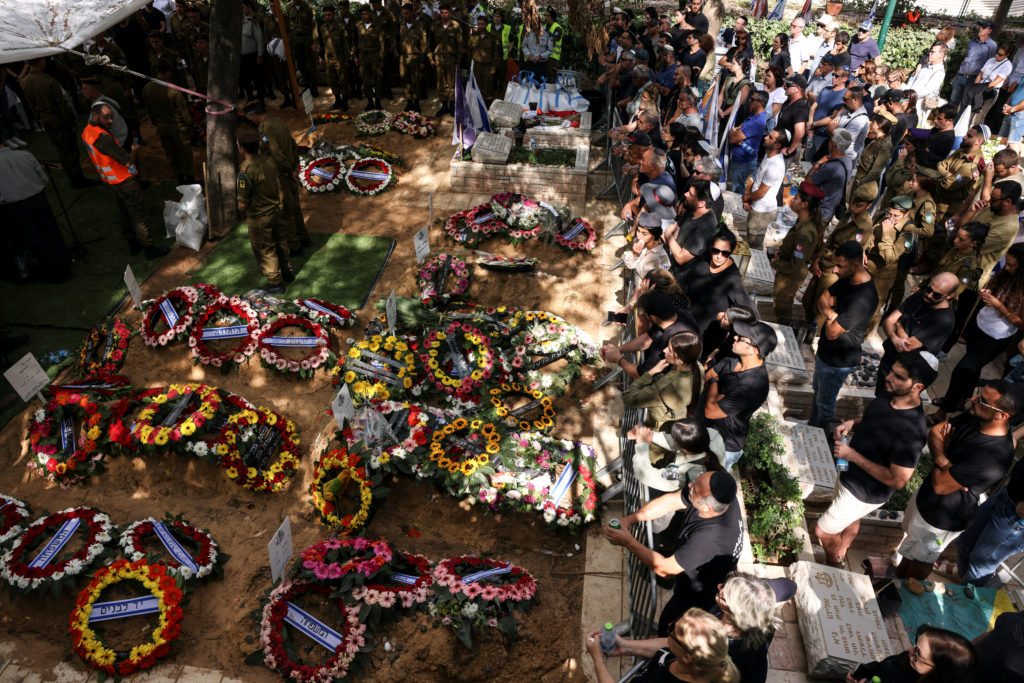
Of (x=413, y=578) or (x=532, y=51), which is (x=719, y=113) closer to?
(x=532, y=51)

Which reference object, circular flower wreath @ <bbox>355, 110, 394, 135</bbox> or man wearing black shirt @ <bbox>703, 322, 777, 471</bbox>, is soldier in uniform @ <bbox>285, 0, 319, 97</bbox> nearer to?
circular flower wreath @ <bbox>355, 110, 394, 135</bbox>

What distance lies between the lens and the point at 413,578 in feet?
18.0

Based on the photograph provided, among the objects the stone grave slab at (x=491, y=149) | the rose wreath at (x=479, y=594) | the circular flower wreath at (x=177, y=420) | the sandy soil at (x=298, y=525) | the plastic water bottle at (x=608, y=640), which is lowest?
the sandy soil at (x=298, y=525)

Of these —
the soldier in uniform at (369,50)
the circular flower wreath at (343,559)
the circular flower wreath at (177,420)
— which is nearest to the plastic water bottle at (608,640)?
the circular flower wreath at (343,559)

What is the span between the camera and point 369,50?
14148mm

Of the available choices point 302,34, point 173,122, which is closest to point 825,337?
point 173,122

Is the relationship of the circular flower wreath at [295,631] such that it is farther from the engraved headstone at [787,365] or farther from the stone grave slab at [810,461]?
the engraved headstone at [787,365]

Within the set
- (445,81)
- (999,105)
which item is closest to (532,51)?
(445,81)

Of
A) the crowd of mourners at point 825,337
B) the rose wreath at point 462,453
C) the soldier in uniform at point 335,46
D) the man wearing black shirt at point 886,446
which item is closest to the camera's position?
the crowd of mourners at point 825,337

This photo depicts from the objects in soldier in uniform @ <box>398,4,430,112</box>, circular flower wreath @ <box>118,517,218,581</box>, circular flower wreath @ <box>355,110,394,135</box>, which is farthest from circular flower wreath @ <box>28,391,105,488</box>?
soldier in uniform @ <box>398,4,430,112</box>

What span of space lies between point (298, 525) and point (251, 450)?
95cm

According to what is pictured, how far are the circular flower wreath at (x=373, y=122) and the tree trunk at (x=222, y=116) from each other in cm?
357

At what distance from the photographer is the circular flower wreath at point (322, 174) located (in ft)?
39.0

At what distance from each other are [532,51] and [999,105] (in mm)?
9501
